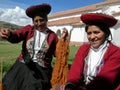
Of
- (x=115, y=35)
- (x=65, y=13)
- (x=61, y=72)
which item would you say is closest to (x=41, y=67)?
(x=61, y=72)

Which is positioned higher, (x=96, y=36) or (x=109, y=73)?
(x=96, y=36)

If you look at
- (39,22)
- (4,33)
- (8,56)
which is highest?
(39,22)

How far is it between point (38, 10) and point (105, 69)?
232 cm

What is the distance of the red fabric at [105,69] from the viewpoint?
418 centimetres

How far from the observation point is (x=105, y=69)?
4.25 metres

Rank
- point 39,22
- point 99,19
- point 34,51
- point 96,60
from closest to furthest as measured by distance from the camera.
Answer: point 99,19
point 96,60
point 39,22
point 34,51

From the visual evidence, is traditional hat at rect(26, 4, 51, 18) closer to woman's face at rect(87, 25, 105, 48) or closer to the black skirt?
the black skirt

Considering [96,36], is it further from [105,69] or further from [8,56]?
[8,56]

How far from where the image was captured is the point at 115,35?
3891 cm

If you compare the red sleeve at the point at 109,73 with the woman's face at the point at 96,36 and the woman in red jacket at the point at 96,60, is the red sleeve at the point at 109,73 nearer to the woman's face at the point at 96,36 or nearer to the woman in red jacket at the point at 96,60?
the woman in red jacket at the point at 96,60

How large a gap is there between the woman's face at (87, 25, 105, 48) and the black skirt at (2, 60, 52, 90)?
1720mm

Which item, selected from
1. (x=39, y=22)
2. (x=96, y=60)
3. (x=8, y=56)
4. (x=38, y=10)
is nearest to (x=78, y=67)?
(x=96, y=60)

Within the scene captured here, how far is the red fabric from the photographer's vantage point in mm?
4184

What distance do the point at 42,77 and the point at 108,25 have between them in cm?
203
